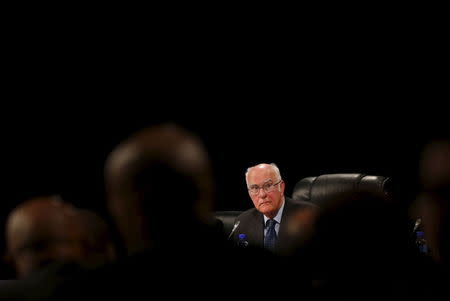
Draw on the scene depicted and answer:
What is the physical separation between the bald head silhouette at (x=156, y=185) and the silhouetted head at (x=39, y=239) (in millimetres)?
250

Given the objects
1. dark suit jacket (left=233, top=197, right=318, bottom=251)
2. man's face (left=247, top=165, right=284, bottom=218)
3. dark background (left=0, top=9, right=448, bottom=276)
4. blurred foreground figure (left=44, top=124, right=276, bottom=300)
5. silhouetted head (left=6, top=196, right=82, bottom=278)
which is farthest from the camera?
dark background (left=0, top=9, right=448, bottom=276)

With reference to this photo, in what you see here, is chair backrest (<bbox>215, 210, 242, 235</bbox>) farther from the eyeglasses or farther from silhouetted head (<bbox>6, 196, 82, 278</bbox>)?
silhouetted head (<bbox>6, 196, 82, 278</bbox>)

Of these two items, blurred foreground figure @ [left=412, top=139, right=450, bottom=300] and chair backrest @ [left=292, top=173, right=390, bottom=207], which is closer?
blurred foreground figure @ [left=412, top=139, right=450, bottom=300]

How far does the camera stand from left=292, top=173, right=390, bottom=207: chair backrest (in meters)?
3.96

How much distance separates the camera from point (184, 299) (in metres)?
0.96

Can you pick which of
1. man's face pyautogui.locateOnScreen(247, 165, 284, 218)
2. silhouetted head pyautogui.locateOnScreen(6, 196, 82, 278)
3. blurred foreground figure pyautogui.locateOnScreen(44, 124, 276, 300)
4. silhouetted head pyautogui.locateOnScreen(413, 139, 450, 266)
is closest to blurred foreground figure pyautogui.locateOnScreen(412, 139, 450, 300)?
silhouetted head pyautogui.locateOnScreen(413, 139, 450, 266)

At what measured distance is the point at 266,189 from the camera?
3.92 metres

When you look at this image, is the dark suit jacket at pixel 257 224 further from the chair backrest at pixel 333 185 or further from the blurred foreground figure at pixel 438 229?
the blurred foreground figure at pixel 438 229

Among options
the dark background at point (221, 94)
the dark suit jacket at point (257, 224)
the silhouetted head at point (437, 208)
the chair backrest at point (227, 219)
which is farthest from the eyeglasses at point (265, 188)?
the silhouetted head at point (437, 208)

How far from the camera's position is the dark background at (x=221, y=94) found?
16.4 ft

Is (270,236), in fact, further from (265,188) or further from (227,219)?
(227,219)

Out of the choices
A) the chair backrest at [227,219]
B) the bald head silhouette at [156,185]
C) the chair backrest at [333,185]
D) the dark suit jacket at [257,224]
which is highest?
the bald head silhouette at [156,185]

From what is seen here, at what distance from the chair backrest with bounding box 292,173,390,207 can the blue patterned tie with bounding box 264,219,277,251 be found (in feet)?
1.21

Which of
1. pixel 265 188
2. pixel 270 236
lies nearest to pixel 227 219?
pixel 265 188
